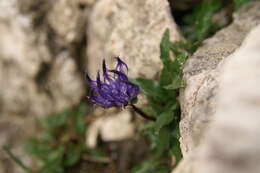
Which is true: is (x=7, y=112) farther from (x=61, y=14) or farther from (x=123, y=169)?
(x=123, y=169)

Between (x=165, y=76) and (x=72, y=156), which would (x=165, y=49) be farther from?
(x=72, y=156)

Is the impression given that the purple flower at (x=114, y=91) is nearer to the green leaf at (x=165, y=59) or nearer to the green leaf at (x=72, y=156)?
the green leaf at (x=165, y=59)

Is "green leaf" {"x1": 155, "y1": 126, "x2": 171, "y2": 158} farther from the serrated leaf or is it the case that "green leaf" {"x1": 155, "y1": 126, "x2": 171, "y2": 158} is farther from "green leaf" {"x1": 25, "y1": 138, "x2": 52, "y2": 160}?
"green leaf" {"x1": 25, "y1": 138, "x2": 52, "y2": 160}

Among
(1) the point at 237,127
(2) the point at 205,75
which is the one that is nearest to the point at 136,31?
(2) the point at 205,75

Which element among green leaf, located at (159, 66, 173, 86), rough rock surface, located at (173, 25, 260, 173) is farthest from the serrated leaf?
rough rock surface, located at (173, 25, 260, 173)

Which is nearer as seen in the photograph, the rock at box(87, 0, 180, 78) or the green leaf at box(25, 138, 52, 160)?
the rock at box(87, 0, 180, 78)

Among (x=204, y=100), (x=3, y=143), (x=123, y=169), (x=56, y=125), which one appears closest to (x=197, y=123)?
(x=204, y=100)

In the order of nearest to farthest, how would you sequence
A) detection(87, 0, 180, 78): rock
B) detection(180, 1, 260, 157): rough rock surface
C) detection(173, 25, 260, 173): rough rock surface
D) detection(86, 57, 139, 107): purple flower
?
1. detection(173, 25, 260, 173): rough rock surface
2. detection(180, 1, 260, 157): rough rock surface
3. detection(86, 57, 139, 107): purple flower
4. detection(87, 0, 180, 78): rock
